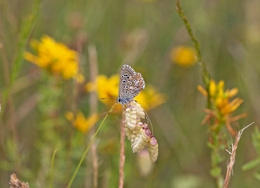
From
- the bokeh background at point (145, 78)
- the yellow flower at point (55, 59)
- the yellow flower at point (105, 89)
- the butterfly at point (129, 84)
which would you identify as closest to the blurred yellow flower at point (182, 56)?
the bokeh background at point (145, 78)

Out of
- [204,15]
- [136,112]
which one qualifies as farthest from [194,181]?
[136,112]

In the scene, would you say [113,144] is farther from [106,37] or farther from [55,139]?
[106,37]

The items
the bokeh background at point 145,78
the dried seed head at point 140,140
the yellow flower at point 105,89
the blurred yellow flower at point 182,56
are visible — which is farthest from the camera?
the blurred yellow flower at point 182,56

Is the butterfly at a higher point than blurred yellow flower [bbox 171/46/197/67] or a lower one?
lower

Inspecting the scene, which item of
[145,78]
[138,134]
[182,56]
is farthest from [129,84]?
[182,56]

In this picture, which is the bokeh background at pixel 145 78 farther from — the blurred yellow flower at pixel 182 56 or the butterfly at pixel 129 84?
the butterfly at pixel 129 84

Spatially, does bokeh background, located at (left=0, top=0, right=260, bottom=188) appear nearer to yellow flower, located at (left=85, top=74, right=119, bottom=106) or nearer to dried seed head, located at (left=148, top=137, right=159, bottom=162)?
yellow flower, located at (left=85, top=74, right=119, bottom=106)

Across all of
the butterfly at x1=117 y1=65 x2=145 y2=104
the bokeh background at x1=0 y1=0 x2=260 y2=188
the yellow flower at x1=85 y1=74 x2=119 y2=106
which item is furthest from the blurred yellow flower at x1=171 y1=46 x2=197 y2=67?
the butterfly at x1=117 y1=65 x2=145 y2=104
